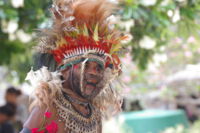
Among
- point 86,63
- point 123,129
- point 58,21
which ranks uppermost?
point 58,21

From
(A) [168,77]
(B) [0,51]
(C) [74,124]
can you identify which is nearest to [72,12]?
(C) [74,124]

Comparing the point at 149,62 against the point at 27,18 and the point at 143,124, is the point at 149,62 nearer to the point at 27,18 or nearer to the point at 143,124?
the point at 27,18

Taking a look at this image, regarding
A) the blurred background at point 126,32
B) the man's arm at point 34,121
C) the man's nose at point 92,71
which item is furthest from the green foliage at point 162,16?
the man's arm at point 34,121

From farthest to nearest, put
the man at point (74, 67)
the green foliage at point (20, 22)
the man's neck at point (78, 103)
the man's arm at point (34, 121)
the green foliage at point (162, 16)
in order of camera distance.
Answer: the green foliage at point (20, 22) < the green foliage at point (162, 16) < the man's neck at point (78, 103) < the man at point (74, 67) < the man's arm at point (34, 121)

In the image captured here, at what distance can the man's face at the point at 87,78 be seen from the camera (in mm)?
2885

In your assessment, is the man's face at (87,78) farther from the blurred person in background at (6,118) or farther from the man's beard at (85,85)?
the blurred person in background at (6,118)

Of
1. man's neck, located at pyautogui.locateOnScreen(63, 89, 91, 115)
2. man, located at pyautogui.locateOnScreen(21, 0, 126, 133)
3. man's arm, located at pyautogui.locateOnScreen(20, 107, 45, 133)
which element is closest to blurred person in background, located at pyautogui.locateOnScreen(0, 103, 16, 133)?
man, located at pyautogui.locateOnScreen(21, 0, 126, 133)

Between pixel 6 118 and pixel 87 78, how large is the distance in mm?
2916

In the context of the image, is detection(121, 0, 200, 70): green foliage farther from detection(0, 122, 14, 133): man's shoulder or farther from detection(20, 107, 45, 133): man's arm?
detection(20, 107, 45, 133): man's arm

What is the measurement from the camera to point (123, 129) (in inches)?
387

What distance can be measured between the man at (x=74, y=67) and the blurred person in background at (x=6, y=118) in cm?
241

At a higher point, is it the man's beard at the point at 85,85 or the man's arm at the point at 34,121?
the man's beard at the point at 85,85

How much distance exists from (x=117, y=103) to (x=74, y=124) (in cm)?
56

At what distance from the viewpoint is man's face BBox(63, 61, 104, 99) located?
288cm
